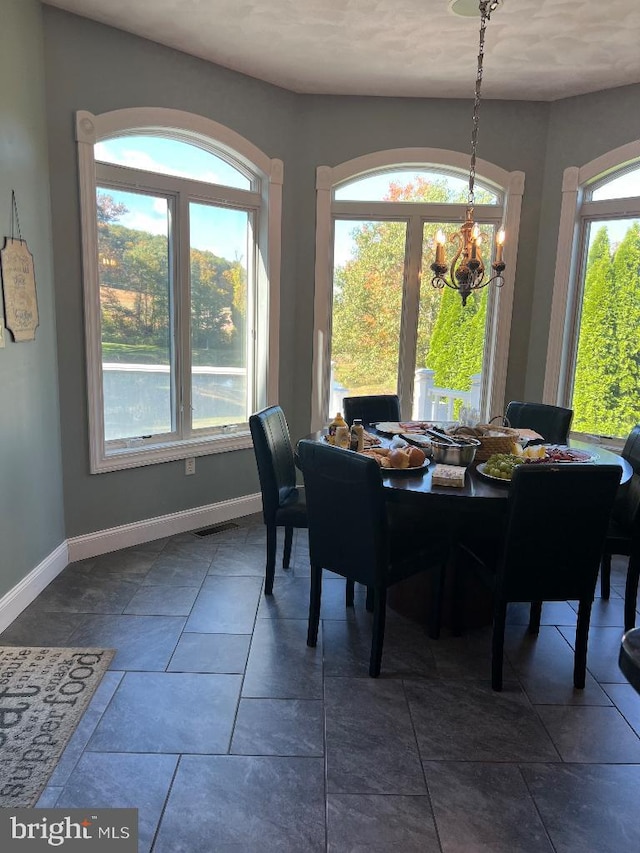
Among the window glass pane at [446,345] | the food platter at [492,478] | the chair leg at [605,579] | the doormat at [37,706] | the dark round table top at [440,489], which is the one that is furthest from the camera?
the window glass pane at [446,345]

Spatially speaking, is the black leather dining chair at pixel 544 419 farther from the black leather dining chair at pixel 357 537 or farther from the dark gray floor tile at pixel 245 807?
the dark gray floor tile at pixel 245 807

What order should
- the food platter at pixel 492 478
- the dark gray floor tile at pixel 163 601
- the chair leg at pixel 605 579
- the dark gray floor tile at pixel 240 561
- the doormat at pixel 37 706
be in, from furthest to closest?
the dark gray floor tile at pixel 240 561 → the chair leg at pixel 605 579 → the dark gray floor tile at pixel 163 601 → the food platter at pixel 492 478 → the doormat at pixel 37 706

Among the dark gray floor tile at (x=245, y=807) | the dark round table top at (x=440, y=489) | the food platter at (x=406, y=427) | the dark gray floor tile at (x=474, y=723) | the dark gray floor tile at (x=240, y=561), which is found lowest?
the dark gray floor tile at (x=245, y=807)

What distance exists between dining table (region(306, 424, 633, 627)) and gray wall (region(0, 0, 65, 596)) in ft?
4.75

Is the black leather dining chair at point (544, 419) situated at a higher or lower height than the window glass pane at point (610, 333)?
lower

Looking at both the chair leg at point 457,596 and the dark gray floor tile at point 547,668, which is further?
the chair leg at point 457,596

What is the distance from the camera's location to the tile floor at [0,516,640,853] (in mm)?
1729

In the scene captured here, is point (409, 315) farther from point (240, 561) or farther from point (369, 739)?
point (369, 739)

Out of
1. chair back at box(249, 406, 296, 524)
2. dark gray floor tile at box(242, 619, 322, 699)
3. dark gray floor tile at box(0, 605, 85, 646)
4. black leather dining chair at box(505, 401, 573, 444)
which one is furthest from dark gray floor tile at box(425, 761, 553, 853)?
black leather dining chair at box(505, 401, 573, 444)

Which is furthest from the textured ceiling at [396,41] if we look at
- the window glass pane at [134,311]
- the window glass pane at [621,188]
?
the window glass pane at [134,311]

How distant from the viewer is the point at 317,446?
7.94 feet

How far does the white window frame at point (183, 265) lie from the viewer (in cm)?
326

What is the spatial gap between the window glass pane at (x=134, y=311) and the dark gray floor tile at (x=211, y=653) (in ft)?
5.03

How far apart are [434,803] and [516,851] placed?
26 centimetres
